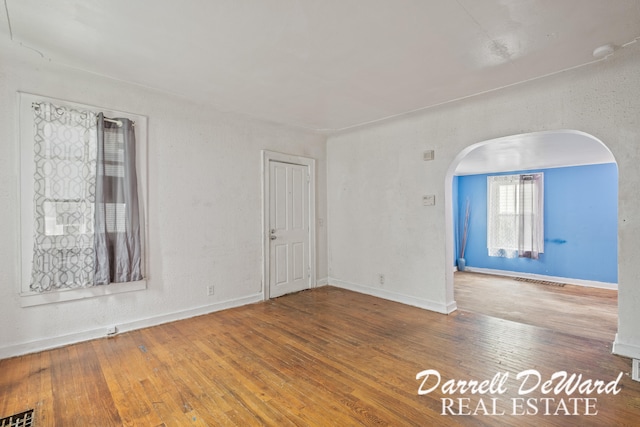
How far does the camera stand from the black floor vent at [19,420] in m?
1.93

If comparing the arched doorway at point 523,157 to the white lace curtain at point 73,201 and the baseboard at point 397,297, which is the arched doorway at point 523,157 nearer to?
the baseboard at point 397,297

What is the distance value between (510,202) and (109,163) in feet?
25.1

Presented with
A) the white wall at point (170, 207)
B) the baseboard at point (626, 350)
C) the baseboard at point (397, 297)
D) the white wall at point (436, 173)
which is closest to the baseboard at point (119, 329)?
the white wall at point (170, 207)

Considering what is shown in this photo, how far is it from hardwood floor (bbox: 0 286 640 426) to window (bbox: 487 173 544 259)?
3.85 m

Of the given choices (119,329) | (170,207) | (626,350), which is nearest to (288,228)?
(170,207)

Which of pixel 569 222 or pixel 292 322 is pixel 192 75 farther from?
pixel 569 222

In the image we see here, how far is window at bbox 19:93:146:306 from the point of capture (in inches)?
112

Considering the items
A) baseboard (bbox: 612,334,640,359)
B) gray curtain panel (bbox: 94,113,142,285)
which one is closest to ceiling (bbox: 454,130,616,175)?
baseboard (bbox: 612,334,640,359)

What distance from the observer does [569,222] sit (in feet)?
20.6

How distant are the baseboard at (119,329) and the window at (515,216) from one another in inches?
230

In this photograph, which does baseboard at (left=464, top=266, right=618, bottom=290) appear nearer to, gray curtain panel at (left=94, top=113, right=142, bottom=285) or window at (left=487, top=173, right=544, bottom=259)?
window at (left=487, top=173, right=544, bottom=259)

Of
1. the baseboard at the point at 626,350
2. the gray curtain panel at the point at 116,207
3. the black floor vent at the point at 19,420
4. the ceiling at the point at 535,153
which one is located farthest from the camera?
the ceiling at the point at 535,153

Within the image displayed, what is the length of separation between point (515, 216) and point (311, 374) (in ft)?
21.1

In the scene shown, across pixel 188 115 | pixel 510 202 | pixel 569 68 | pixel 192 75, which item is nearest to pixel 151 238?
pixel 188 115
